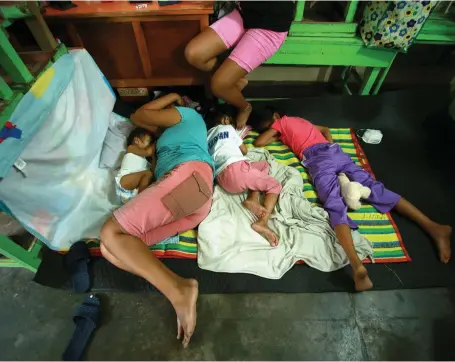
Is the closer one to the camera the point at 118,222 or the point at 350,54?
the point at 118,222

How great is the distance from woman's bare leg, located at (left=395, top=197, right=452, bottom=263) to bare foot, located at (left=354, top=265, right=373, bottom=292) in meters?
0.46

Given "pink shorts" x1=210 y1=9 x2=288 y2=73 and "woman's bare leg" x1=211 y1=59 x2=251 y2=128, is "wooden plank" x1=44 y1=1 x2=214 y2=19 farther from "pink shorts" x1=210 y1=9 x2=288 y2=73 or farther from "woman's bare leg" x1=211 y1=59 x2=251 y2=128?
"woman's bare leg" x1=211 y1=59 x2=251 y2=128

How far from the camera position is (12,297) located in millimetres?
1458

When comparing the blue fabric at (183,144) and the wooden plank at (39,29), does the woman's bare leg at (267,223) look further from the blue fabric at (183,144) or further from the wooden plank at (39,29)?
the wooden plank at (39,29)

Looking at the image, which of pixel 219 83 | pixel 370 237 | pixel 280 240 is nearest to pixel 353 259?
pixel 370 237

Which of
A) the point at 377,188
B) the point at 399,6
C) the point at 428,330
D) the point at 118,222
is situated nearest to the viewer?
the point at 118,222

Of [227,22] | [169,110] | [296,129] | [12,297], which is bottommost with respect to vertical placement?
[12,297]

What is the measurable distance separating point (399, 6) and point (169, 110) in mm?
1563

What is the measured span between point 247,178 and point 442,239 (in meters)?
1.05

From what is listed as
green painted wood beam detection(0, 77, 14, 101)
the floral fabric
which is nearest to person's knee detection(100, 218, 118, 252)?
green painted wood beam detection(0, 77, 14, 101)

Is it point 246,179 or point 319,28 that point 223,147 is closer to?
point 246,179

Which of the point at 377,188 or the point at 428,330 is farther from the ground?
the point at 377,188

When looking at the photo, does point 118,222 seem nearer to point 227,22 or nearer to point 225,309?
point 225,309

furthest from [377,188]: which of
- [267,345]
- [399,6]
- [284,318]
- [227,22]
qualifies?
[227,22]
